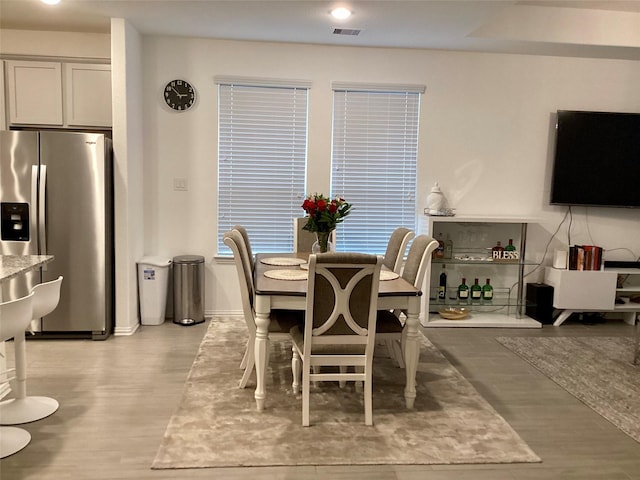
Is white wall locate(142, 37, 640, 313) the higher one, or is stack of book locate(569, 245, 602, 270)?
white wall locate(142, 37, 640, 313)

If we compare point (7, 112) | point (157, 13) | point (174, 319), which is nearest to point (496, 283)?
point (174, 319)

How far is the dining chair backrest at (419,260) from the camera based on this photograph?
313 cm

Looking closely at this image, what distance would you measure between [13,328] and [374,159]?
11.6 ft

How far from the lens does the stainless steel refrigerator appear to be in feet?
12.7

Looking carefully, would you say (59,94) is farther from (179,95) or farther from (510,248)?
(510,248)

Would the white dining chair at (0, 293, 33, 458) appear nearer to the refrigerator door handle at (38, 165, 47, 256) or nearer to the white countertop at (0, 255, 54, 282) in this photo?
the white countertop at (0, 255, 54, 282)

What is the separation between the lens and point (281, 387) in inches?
126

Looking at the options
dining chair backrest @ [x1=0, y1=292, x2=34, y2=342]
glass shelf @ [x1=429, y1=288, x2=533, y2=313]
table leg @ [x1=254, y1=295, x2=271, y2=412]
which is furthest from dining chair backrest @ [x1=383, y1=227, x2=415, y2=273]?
dining chair backrest @ [x1=0, y1=292, x2=34, y2=342]

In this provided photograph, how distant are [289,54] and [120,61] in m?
1.52

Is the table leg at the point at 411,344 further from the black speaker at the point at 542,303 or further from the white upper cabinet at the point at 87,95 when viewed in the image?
the white upper cabinet at the point at 87,95

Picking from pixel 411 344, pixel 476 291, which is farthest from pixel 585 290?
pixel 411 344

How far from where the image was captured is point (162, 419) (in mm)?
2771

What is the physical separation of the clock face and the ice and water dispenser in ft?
5.13

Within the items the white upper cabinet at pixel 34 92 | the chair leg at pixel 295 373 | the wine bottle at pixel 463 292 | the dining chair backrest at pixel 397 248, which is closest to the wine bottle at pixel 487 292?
the wine bottle at pixel 463 292
